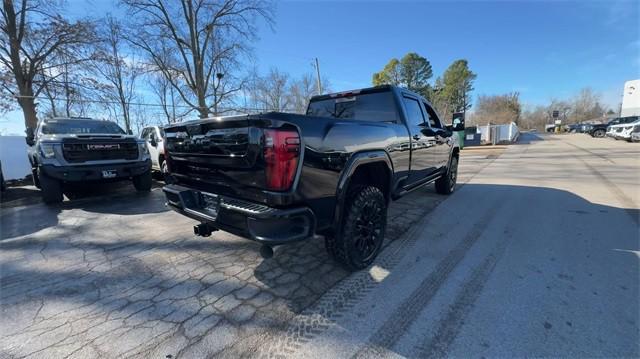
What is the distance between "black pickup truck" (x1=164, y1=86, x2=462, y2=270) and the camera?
2080 millimetres

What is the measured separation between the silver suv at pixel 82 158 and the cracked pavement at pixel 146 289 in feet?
3.67

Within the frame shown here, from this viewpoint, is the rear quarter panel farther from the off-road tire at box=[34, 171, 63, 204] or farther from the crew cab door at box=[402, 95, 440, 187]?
the off-road tire at box=[34, 171, 63, 204]

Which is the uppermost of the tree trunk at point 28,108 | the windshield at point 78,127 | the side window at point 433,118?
the tree trunk at point 28,108

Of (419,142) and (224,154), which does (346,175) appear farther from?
(419,142)

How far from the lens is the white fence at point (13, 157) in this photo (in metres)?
9.59

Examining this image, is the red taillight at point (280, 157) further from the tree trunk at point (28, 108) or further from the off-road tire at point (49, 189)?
the tree trunk at point (28, 108)

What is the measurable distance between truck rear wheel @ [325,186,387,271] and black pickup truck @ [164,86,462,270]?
0.01 m

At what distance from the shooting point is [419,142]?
4.24m

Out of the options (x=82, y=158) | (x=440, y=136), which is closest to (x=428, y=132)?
(x=440, y=136)

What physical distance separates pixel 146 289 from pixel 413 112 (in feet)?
13.0

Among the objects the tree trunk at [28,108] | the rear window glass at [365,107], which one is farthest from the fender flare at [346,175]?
the tree trunk at [28,108]

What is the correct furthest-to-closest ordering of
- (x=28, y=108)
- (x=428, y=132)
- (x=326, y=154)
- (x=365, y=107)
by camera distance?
(x=28, y=108) → (x=428, y=132) → (x=365, y=107) → (x=326, y=154)

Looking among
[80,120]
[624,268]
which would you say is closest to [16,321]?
[624,268]

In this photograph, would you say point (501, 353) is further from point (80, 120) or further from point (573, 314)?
point (80, 120)
